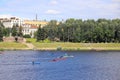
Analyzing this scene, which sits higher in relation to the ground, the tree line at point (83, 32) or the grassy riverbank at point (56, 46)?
the tree line at point (83, 32)

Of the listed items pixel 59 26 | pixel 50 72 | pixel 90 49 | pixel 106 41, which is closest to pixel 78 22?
pixel 59 26

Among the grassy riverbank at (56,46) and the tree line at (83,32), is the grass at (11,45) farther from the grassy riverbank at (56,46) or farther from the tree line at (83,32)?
the tree line at (83,32)

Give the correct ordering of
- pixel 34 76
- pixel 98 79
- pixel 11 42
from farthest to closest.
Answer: pixel 11 42 < pixel 34 76 < pixel 98 79

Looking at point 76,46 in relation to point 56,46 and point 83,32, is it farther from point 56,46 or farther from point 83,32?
point 83,32

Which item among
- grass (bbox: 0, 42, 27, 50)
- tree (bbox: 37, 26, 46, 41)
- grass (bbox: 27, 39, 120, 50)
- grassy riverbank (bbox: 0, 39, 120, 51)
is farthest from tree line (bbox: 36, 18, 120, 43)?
grass (bbox: 0, 42, 27, 50)

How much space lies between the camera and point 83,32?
168m

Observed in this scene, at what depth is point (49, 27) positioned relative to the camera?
588ft

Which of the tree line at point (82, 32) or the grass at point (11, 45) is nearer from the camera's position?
the grass at point (11, 45)

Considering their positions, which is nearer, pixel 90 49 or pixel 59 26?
pixel 90 49

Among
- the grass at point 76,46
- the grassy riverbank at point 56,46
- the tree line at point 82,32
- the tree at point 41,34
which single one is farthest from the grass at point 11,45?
the tree at point 41,34

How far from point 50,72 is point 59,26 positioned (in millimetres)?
106096

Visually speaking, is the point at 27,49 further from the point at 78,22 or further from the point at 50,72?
the point at 50,72

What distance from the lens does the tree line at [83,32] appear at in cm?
16475

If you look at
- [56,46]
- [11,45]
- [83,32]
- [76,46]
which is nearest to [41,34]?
[83,32]
